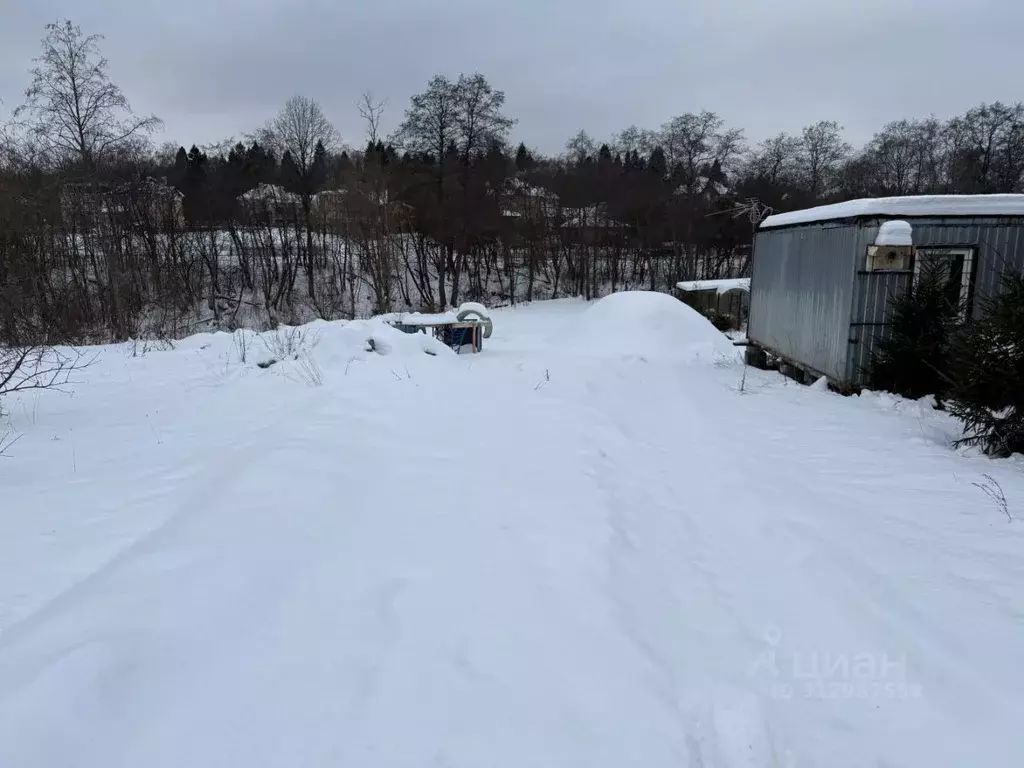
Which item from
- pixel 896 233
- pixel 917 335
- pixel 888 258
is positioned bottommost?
pixel 917 335

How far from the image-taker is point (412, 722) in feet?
7.44

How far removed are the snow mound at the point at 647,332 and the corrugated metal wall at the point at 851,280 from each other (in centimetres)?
365

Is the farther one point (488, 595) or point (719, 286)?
point (719, 286)

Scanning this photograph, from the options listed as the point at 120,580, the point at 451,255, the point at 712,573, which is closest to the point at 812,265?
the point at 712,573

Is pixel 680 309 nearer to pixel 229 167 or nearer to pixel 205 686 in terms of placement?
pixel 205 686

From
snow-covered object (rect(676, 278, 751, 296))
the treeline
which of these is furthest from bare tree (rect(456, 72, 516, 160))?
snow-covered object (rect(676, 278, 751, 296))

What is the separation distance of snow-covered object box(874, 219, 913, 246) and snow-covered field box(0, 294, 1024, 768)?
3084 millimetres

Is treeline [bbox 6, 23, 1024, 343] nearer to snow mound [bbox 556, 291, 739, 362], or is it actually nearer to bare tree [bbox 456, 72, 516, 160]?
bare tree [bbox 456, 72, 516, 160]

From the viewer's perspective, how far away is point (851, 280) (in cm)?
888

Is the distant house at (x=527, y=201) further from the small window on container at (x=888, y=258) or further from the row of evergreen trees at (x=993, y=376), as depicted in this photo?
the row of evergreen trees at (x=993, y=376)

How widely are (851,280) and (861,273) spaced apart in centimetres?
18

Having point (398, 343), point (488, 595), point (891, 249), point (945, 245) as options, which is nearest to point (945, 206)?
point (945, 245)

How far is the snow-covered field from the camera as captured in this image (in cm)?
226

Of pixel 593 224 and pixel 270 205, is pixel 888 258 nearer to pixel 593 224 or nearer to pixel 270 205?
pixel 593 224
